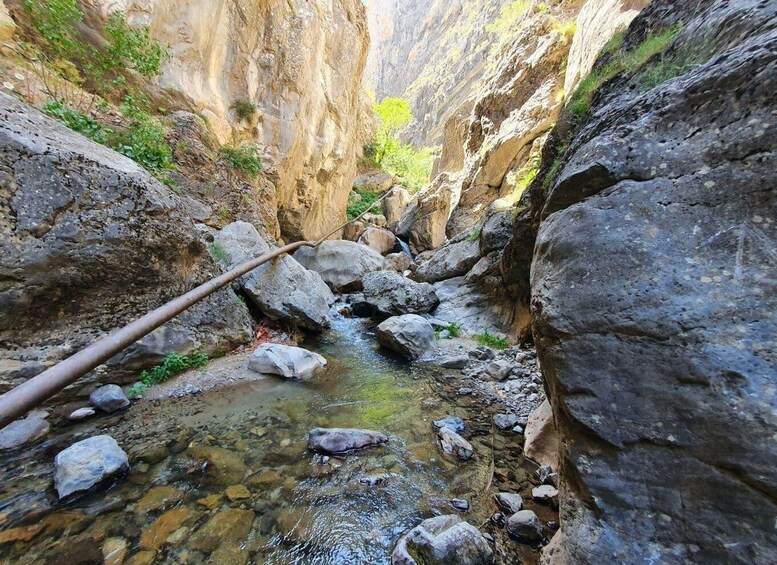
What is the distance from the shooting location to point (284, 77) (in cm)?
1154

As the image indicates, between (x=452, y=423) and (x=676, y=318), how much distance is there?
2.89m

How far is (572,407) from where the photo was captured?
1788 mm

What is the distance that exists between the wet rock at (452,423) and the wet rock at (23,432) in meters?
4.33

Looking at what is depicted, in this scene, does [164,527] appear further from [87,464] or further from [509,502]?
[509,502]

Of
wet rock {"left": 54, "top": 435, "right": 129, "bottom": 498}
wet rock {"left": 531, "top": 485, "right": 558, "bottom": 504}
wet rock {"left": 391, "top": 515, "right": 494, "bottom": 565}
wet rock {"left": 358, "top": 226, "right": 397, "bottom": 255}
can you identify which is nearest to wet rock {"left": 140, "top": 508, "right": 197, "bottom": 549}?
wet rock {"left": 54, "top": 435, "right": 129, "bottom": 498}

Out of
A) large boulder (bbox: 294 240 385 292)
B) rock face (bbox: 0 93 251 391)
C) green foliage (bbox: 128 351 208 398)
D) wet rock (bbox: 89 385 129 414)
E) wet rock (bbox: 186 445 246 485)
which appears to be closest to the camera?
wet rock (bbox: 186 445 246 485)

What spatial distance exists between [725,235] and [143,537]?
429 centimetres

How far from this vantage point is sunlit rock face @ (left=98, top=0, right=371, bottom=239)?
28.6 feet

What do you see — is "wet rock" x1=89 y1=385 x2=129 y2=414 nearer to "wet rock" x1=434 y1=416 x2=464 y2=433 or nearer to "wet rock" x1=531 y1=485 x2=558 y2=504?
"wet rock" x1=434 y1=416 x2=464 y2=433

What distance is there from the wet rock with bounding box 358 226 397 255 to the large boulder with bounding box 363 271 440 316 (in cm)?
869

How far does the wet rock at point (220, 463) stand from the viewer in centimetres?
283

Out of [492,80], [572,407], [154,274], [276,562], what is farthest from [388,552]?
[492,80]

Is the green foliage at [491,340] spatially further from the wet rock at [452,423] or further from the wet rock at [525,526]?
the wet rock at [525,526]

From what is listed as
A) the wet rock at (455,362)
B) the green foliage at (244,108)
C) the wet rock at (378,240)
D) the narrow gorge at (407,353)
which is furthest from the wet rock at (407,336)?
the wet rock at (378,240)
